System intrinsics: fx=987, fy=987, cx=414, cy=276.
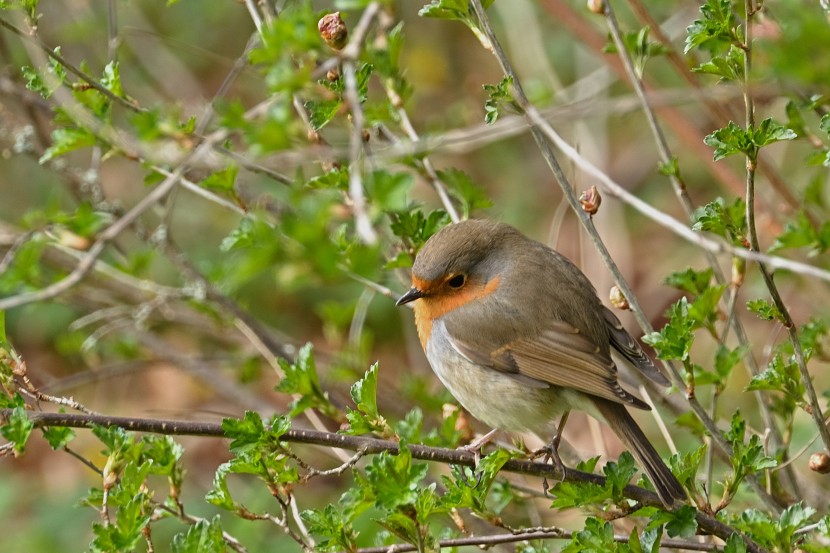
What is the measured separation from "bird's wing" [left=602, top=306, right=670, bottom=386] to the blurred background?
464 millimetres

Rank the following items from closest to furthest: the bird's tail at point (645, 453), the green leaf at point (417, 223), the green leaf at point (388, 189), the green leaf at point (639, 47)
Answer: the green leaf at point (388, 189), the bird's tail at point (645, 453), the green leaf at point (639, 47), the green leaf at point (417, 223)

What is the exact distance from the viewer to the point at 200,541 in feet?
6.94

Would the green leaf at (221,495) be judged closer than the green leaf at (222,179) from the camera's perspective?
Yes

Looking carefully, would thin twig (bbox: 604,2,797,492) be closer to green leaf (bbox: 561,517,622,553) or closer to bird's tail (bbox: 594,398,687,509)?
bird's tail (bbox: 594,398,687,509)

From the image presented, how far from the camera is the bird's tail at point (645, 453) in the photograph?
2.32 metres

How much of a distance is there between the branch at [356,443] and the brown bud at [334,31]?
99 centimetres

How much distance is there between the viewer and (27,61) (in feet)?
18.8

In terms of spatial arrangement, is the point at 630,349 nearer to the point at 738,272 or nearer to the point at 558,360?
the point at 558,360

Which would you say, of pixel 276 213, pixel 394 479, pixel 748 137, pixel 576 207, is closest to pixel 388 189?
pixel 394 479

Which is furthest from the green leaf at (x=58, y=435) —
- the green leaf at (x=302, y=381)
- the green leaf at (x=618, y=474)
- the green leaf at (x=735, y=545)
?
the green leaf at (x=735, y=545)

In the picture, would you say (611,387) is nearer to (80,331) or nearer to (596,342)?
(596,342)

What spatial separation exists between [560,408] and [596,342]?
24 centimetres

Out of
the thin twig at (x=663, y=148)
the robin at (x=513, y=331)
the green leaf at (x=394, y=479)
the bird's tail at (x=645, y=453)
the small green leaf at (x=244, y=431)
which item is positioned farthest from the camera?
the robin at (x=513, y=331)

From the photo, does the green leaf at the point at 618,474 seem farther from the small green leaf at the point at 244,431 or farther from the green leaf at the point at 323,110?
the green leaf at the point at 323,110
